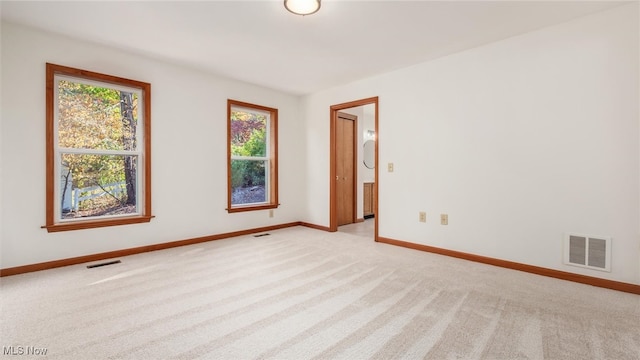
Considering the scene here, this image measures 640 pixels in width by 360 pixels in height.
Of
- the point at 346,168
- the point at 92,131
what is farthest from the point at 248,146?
the point at 92,131

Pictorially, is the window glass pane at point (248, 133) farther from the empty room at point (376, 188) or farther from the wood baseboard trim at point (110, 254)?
the wood baseboard trim at point (110, 254)

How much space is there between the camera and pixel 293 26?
2.74 metres

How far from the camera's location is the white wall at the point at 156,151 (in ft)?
9.00

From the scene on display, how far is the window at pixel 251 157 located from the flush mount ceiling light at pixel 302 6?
2.29 meters

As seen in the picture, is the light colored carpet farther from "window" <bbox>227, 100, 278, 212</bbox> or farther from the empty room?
"window" <bbox>227, 100, 278, 212</bbox>

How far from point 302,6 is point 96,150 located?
106 inches

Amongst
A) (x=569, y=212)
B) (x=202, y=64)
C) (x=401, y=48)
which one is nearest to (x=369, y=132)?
(x=401, y=48)

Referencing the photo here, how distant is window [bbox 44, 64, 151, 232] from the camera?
299cm

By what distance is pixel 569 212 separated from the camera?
267 cm

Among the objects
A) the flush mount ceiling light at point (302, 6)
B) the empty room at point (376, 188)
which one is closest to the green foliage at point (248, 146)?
the empty room at point (376, 188)

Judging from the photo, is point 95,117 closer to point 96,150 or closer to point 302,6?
A: point 96,150

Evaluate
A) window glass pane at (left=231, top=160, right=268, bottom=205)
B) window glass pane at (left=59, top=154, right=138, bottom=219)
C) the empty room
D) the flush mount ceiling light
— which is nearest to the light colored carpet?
the empty room

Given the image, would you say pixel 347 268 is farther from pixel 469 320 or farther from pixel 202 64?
pixel 202 64

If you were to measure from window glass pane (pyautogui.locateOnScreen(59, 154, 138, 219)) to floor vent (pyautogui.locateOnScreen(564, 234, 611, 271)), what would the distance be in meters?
4.64
